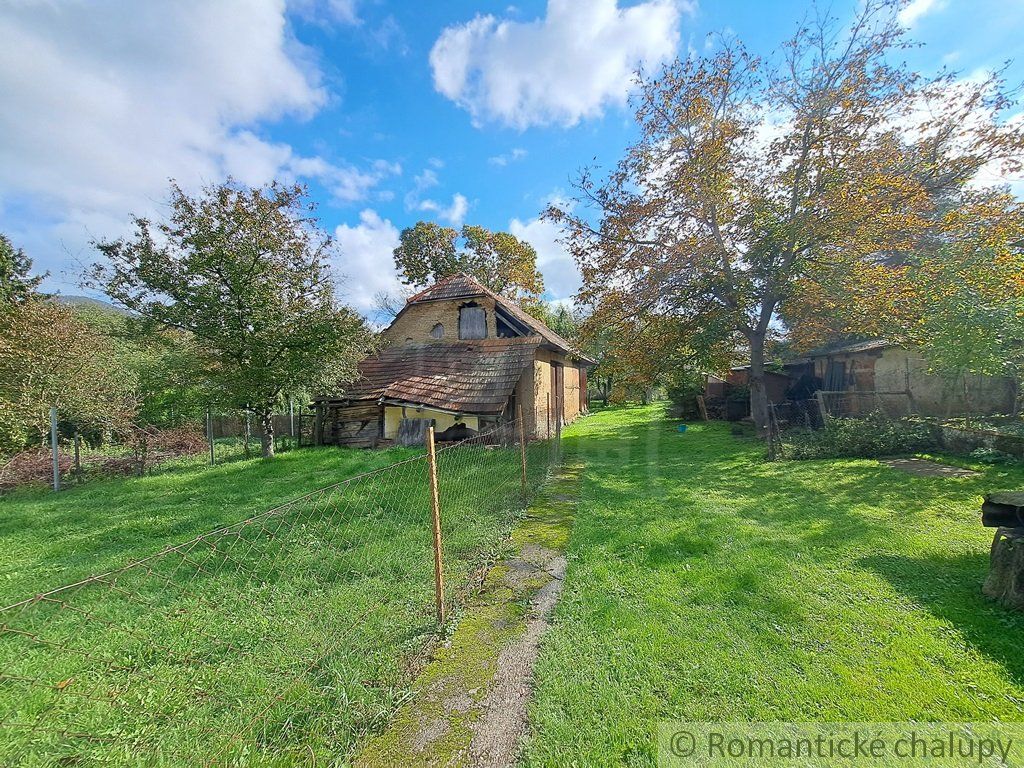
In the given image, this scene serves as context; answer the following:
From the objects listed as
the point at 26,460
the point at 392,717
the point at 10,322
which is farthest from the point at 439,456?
the point at 10,322

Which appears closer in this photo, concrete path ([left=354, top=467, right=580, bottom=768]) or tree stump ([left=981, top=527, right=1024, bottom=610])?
concrete path ([left=354, top=467, right=580, bottom=768])

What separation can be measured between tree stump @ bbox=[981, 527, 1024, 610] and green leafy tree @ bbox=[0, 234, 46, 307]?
2822 centimetres

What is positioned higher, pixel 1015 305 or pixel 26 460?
pixel 1015 305

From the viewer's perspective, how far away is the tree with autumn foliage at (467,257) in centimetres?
2753

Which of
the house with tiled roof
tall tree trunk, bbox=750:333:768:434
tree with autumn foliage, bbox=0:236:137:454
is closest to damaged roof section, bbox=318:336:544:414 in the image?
the house with tiled roof

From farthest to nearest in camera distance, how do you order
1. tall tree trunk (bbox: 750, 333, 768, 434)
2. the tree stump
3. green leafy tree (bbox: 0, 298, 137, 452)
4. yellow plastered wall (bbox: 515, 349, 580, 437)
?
1. yellow plastered wall (bbox: 515, 349, 580, 437)
2. tall tree trunk (bbox: 750, 333, 768, 434)
3. green leafy tree (bbox: 0, 298, 137, 452)
4. the tree stump

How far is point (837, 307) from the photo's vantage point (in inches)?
388

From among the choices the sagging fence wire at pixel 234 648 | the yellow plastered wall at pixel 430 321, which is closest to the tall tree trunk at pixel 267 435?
the yellow plastered wall at pixel 430 321

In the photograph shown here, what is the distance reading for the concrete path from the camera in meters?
2.08

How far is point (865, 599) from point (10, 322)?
16062mm

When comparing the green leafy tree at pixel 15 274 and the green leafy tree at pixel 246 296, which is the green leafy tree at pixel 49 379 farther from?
the green leafy tree at pixel 15 274

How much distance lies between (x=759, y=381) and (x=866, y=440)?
3244 mm

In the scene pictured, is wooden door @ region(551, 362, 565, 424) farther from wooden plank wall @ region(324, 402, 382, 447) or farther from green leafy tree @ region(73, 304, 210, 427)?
green leafy tree @ region(73, 304, 210, 427)

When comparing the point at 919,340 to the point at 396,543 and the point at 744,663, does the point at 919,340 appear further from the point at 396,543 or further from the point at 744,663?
the point at 396,543
